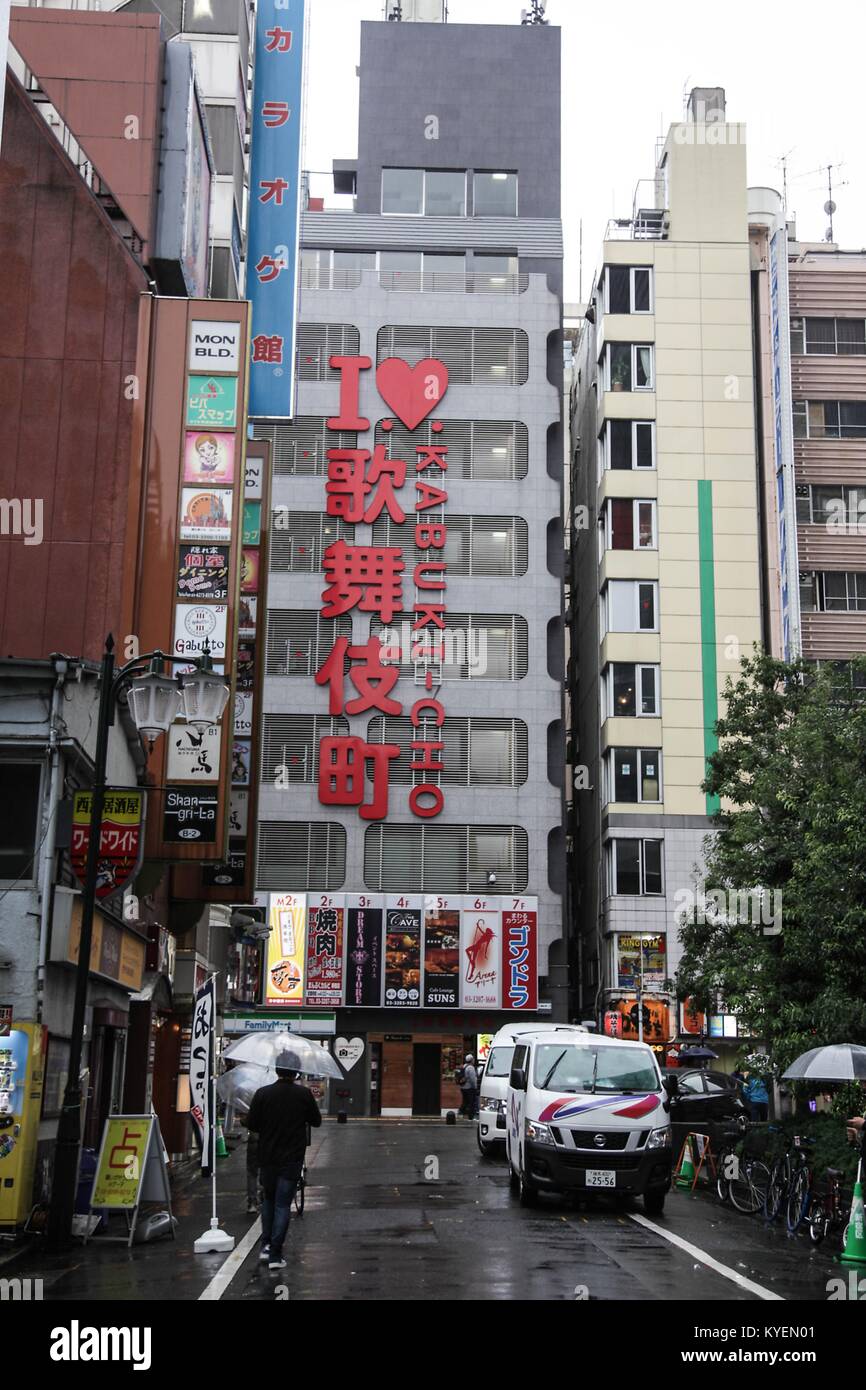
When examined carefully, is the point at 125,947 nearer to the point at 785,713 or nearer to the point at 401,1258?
the point at 401,1258

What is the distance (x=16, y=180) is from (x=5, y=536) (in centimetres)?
678

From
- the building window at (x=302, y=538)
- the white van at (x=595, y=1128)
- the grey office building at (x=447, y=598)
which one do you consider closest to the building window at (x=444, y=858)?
the grey office building at (x=447, y=598)

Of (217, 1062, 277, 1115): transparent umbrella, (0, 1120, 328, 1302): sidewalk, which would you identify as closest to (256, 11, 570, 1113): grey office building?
(217, 1062, 277, 1115): transparent umbrella

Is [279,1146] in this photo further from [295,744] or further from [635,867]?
[635,867]

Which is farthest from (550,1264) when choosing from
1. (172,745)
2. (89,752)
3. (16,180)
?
(16,180)

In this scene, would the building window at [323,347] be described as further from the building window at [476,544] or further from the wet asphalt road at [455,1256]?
the wet asphalt road at [455,1256]

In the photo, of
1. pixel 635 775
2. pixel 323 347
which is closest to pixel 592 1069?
pixel 635 775

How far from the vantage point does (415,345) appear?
64750 millimetres

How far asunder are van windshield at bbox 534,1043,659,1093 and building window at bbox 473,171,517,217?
5686 cm

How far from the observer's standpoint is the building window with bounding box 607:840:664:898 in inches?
2351

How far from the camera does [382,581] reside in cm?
6141

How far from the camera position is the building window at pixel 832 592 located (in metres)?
63.1

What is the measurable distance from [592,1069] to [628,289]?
5159 cm

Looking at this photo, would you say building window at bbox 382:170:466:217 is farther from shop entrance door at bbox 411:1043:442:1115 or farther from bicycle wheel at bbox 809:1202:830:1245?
bicycle wheel at bbox 809:1202:830:1245
